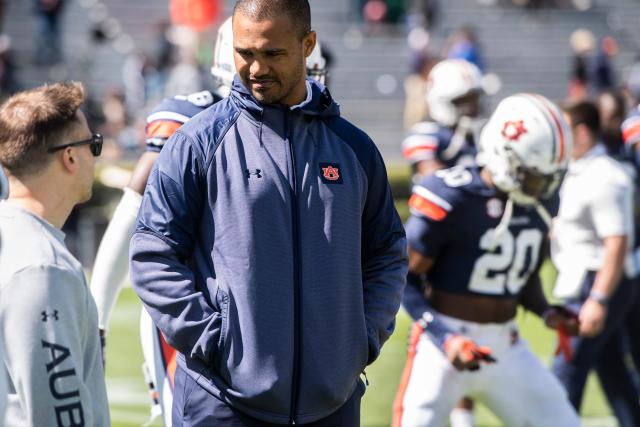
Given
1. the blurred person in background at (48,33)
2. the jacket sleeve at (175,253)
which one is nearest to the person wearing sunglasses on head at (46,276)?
the jacket sleeve at (175,253)

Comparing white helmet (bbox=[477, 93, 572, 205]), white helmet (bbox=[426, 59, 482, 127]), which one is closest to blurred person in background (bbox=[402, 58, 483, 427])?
white helmet (bbox=[426, 59, 482, 127])

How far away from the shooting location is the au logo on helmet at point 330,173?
11.7 ft

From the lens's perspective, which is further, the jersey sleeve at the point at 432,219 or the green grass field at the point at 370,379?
the green grass field at the point at 370,379

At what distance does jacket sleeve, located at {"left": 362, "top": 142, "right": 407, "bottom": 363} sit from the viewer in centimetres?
375

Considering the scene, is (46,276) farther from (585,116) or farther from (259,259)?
(585,116)

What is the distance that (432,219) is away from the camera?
527cm

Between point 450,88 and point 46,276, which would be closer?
point 46,276

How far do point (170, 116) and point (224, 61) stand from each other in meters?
0.38

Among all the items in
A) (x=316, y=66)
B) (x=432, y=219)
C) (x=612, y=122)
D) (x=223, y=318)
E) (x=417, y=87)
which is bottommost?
(x=417, y=87)

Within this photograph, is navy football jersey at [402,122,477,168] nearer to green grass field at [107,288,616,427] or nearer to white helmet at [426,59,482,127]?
white helmet at [426,59,482,127]

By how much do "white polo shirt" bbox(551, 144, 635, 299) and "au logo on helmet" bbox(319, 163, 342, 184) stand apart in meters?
3.14

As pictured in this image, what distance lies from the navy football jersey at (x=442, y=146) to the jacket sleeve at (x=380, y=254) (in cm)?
442

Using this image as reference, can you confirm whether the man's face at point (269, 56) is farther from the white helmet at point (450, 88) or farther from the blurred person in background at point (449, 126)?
the white helmet at point (450, 88)

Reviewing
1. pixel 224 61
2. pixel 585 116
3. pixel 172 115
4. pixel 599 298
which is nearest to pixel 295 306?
pixel 172 115
